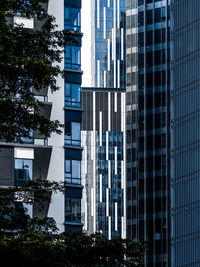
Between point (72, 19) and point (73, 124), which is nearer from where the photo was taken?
point (73, 124)

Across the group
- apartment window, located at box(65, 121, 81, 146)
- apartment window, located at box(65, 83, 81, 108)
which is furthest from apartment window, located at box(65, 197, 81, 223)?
apartment window, located at box(65, 83, 81, 108)

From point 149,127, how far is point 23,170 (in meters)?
91.1

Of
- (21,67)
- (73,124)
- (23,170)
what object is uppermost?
(73,124)

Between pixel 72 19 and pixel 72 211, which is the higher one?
pixel 72 19

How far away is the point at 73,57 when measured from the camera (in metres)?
64.6

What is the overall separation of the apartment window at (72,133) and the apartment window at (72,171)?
4.53ft

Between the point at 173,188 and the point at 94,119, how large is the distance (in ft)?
310

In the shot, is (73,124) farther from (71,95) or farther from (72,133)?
(71,95)

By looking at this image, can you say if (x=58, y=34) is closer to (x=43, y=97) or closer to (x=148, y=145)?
(x=43, y=97)

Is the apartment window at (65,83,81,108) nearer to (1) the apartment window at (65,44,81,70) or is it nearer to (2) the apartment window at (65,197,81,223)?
(1) the apartment window at (65,44,81,70)

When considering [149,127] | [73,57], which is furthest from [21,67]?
[149,127]

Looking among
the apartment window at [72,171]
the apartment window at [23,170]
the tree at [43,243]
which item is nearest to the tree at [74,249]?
the tree at [43,243]

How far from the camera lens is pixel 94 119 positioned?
199 metres

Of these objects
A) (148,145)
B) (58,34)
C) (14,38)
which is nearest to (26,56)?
(14,38)
